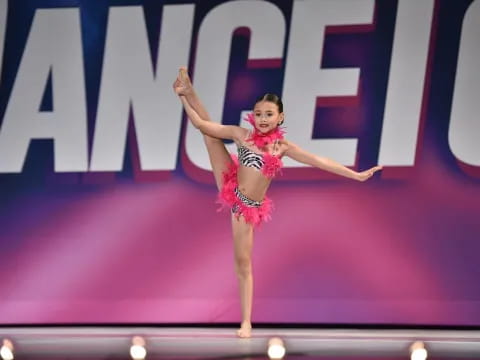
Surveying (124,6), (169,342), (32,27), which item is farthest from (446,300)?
(32,27)

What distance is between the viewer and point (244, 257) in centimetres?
291

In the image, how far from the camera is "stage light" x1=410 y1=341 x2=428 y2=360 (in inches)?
120

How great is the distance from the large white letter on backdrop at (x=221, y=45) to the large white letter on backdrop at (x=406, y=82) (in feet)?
2.30

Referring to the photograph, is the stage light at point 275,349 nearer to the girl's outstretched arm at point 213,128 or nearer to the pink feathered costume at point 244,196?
the pink feathered costume at point 244,196

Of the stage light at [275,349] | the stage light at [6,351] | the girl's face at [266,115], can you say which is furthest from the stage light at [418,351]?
the stage light at [6,351]

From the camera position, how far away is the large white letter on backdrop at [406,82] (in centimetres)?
381

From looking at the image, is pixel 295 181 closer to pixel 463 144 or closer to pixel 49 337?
pixel 463 144

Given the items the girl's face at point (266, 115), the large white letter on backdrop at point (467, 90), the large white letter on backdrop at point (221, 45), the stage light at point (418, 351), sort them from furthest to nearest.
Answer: the large white letter on backdrop at point (221, 45), the large white letter on backdrop at point (467, 90), the stage light at point (418, 351), the girl's face at point (266, 115)

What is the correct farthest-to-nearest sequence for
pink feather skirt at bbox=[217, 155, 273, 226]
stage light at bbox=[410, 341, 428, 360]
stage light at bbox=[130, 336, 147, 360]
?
1. stage light at bbox=[130, 336, 147, 360]
2. stage light at bbox=[410, 341, 428, 360]
3. pink feather skirt at bbox=[217, 155, 273, 226]

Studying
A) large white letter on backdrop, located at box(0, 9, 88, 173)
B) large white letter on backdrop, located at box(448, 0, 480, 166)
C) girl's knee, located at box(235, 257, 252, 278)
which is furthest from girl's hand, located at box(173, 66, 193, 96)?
large white letter on backdrop, located at box(448, 0, 480, 166)

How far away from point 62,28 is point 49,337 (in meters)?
1.90

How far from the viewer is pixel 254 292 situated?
3812mm

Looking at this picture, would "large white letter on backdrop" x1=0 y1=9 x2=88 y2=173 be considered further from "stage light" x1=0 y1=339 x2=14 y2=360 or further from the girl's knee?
the girl's knee

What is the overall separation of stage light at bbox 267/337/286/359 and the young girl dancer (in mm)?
326
